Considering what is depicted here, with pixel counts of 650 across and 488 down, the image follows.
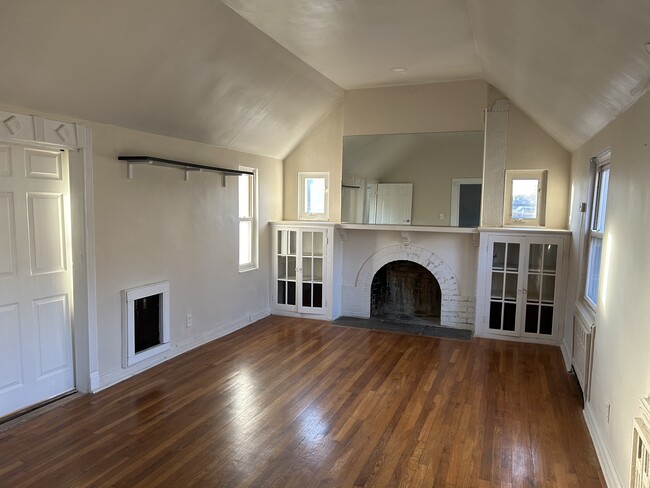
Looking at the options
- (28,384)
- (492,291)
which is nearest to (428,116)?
(492,291)

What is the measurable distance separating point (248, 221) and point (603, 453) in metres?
4.50

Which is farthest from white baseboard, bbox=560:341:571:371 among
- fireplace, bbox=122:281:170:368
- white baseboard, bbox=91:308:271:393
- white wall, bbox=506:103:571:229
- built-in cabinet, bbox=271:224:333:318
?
fireplace, bbox=122:281:170:368

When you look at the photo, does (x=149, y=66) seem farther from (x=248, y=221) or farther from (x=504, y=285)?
(x=504, y=285)

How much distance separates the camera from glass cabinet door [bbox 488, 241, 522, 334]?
17.7 ft

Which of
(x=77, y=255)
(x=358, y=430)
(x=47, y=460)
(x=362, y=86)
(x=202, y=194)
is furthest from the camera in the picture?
(x=362, y=86)

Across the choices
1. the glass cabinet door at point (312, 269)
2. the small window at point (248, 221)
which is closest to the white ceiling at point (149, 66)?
the small window at point (248, 221)

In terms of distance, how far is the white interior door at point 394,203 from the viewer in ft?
19.3

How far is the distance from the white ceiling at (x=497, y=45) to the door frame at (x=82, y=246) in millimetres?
1582

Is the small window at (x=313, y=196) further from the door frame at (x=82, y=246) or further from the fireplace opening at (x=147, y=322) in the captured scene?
the door frame at (x=82, y=246)

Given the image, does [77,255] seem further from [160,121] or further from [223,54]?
[223,54]

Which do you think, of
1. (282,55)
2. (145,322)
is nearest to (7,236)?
(145,322)

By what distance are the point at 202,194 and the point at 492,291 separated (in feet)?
11.8

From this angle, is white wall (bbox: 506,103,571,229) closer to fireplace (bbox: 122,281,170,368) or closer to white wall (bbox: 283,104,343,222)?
white wall (bbox: 283,104,343,222)

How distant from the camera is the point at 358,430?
3.27m
